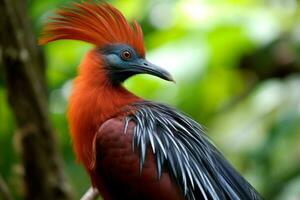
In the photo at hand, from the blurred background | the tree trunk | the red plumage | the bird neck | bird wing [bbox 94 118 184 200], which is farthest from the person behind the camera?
the blurred background

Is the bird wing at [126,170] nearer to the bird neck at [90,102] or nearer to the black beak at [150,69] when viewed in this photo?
the bird neck at [90,102]

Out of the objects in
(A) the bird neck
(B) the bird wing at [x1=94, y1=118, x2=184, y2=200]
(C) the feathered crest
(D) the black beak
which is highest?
(C) the feathered crest

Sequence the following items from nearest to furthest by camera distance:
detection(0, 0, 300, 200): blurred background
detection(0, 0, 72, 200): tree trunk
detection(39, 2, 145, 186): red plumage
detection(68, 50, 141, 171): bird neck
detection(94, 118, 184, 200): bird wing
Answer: detection(94, 118, 184, 200): bird wing < detection(68, 50, 141, 171): bird neck < detection(39, 2, 145, 186): red plumage < detection(0, 0, 72, 200): tree trunk < detection(0, 0, 300, 200): blurred background

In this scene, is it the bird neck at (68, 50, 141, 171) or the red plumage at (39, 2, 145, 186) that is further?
the red plumage at (39, 2, 145, 186)

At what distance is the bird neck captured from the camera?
202 inches

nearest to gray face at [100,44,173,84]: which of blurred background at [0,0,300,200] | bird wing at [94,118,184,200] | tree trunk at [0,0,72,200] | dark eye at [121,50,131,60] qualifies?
dark eye at [121,50,131,60]

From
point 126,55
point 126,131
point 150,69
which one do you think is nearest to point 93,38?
point 126,55

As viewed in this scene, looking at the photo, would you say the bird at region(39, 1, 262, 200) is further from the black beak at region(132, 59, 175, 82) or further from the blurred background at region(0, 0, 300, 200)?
the blurred background at region(0, 0, 300, 200)

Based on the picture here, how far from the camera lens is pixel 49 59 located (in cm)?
734

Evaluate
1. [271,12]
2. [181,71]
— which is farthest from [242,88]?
[181,71]

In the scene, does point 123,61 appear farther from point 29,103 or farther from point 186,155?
point 29,103

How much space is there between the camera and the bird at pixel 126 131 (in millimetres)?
4887

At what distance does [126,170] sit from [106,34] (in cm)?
94

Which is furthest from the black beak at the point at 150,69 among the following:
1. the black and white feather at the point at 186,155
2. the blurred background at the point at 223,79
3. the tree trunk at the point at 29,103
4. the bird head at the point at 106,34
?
the blurred background at the point at 223,79
